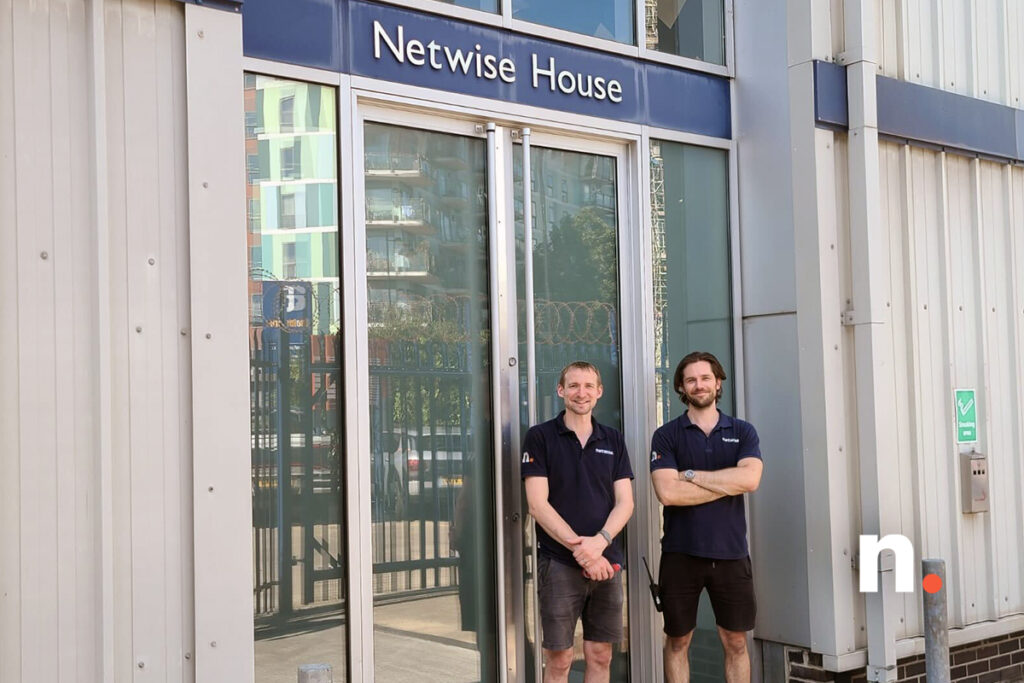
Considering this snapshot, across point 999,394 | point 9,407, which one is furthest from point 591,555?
point 999,394

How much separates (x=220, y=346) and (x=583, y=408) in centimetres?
213

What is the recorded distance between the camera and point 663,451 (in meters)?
6.41

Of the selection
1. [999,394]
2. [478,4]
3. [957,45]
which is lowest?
[999,394]

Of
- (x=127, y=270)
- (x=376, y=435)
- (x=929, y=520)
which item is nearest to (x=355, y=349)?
(x=376, y=435)

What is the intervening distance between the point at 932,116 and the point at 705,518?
321cm

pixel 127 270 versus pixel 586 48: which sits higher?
pixel 586 48

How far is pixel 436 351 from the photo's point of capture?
242 inches

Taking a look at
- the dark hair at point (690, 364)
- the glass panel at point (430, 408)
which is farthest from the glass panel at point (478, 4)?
the dark hair at point (690, 364)

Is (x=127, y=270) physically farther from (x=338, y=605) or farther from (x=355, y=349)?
(x=338, y=605)

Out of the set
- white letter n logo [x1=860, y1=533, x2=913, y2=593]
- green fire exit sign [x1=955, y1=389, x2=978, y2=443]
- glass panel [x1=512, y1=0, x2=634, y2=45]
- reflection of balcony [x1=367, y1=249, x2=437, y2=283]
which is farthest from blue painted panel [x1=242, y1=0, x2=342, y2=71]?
green fire exit sign [x1=955, y1=389, x2=978, y2=443]

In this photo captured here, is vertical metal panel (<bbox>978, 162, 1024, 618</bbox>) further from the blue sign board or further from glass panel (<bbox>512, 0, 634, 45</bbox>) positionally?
the blue sign board

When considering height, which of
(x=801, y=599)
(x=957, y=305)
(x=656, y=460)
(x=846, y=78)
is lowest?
(x=801, y=599)

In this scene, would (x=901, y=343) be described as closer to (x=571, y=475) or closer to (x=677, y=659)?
(x=677, y=659)

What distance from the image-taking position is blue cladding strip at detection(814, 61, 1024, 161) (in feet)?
23.0
